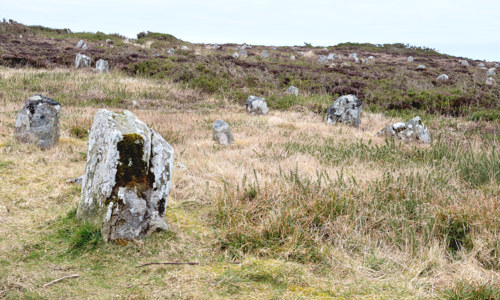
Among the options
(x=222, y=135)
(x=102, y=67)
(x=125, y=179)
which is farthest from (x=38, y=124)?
(x=102, y=67)

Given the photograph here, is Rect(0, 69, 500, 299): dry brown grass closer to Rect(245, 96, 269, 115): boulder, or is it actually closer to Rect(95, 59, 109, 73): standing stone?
Rect(245, 96, 269, 115): boulder

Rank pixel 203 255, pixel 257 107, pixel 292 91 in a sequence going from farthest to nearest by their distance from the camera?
pixel 292 91 < pixel 257 107 < pixel 203 255

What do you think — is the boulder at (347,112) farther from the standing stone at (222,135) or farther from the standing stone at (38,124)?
the standing stone at (38,124)

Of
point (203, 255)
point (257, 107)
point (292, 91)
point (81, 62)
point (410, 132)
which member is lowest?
point (203, 255)

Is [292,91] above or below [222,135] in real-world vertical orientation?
above

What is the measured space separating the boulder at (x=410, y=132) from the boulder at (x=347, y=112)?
1.68m

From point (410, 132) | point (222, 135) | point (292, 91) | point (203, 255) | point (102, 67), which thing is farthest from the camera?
point (102, 67)

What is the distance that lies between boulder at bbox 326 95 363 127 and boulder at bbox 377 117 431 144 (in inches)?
66.1

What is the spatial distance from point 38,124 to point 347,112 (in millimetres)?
8372

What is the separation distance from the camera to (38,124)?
21.8 ft

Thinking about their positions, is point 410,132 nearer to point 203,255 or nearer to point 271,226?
point 271,226

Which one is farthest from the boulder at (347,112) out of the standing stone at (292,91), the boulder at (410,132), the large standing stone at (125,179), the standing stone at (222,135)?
the large standing stone at (125,179)

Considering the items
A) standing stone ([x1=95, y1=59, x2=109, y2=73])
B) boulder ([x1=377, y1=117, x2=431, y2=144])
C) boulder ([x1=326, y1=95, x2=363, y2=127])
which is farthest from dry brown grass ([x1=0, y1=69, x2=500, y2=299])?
standing stone ([x1=95, y1=59, x2=109, y2=73])

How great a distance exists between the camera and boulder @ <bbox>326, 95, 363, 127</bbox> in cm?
1155
